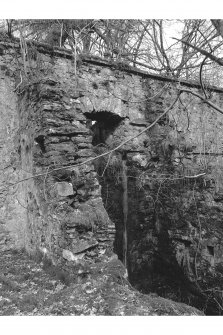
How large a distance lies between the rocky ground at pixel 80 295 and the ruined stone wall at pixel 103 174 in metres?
0.27

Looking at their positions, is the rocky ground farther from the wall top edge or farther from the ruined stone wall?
the wall top edge

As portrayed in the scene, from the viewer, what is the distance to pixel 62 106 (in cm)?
459

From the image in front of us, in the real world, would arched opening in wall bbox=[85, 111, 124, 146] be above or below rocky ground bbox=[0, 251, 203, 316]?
above

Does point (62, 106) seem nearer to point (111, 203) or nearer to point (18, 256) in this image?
point (111, 203)

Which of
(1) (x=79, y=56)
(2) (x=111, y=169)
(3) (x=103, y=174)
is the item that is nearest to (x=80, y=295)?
(3) (x=103, y=174)

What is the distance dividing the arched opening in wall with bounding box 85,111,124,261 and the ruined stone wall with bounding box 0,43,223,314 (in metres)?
0.02

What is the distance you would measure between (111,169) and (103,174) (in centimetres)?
39

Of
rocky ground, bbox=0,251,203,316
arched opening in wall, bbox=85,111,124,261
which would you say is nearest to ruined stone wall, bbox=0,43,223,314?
arched opening in wall, bbox=85,111,124,261

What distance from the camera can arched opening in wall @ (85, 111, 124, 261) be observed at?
5477 millimetres

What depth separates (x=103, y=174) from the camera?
5.28m

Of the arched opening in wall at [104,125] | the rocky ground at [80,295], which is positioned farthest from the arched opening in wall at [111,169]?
the rocky ground at [80,295]

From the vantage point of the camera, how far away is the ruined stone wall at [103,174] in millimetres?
4156

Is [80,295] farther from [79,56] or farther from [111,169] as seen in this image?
[79,56]

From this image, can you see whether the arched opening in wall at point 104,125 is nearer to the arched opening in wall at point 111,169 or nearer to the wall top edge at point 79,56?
the arched opening in wall at point 111,169
